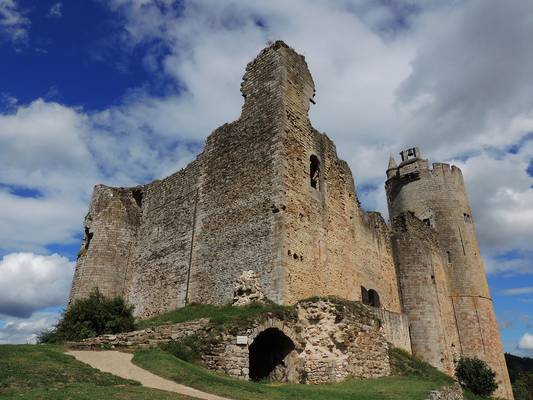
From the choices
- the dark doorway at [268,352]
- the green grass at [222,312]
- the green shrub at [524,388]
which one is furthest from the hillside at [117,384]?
the green shrub at [524,388]

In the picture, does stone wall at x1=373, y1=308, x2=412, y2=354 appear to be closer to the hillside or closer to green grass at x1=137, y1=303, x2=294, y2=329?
green grass at x1=137, y1=303, x2=294, y2=329

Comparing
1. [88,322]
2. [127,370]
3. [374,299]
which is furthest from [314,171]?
[127,370]

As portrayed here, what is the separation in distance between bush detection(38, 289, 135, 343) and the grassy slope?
10.1ft

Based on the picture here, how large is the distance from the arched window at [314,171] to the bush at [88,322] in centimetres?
871

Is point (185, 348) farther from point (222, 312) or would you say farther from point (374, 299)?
point (374, 299)

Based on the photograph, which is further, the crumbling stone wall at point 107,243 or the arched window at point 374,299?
the arched window at point 374,299

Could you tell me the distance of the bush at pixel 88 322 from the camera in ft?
44.9

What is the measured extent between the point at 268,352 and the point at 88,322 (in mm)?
5425

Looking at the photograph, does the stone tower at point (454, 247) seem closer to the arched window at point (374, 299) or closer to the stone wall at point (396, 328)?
the stone wall at point (396, 328)

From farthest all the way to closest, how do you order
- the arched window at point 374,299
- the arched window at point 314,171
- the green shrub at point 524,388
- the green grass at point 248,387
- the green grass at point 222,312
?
the green shrub at point 524,388 → the arched window at point 374,299 → the arched window at point 314,171 → the green grass at point 222,312 → the green grass at point 248,387

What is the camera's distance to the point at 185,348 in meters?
11.9

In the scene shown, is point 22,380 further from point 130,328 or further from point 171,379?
point 130,328

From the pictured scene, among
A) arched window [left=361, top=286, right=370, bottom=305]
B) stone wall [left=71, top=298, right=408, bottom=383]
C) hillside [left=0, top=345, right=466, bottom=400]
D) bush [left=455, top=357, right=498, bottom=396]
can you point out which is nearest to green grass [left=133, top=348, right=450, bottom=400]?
hillside [left=0, top=345, right=466, bottom=400]

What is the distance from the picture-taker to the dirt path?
28.4ft
